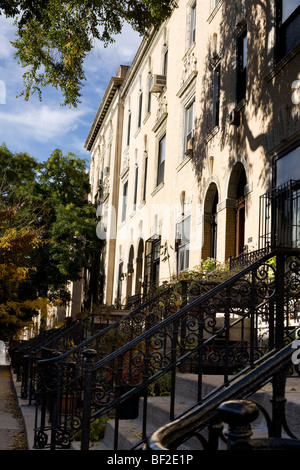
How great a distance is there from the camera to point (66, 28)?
41.9 feet

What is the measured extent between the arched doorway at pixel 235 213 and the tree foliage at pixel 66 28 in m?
4.09

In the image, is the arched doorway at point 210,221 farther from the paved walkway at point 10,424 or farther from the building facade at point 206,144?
the paved walkway at point 10,424

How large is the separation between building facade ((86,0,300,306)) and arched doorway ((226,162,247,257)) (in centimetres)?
2

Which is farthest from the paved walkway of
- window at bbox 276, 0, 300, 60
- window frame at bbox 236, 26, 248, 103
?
window frame at bbox 236, 26, 248, 103

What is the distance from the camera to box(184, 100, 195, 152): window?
57.3 ft

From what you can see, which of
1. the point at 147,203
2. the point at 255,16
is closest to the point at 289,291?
the point at 255,16

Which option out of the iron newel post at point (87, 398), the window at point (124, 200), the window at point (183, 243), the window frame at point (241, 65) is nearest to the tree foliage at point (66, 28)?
the window frame at point (241, 65)

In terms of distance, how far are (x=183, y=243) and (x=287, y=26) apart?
7484 mm

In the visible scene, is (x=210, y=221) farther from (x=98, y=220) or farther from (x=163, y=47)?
(x=98, y=220)

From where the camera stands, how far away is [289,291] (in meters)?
5.49

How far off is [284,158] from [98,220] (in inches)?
837
